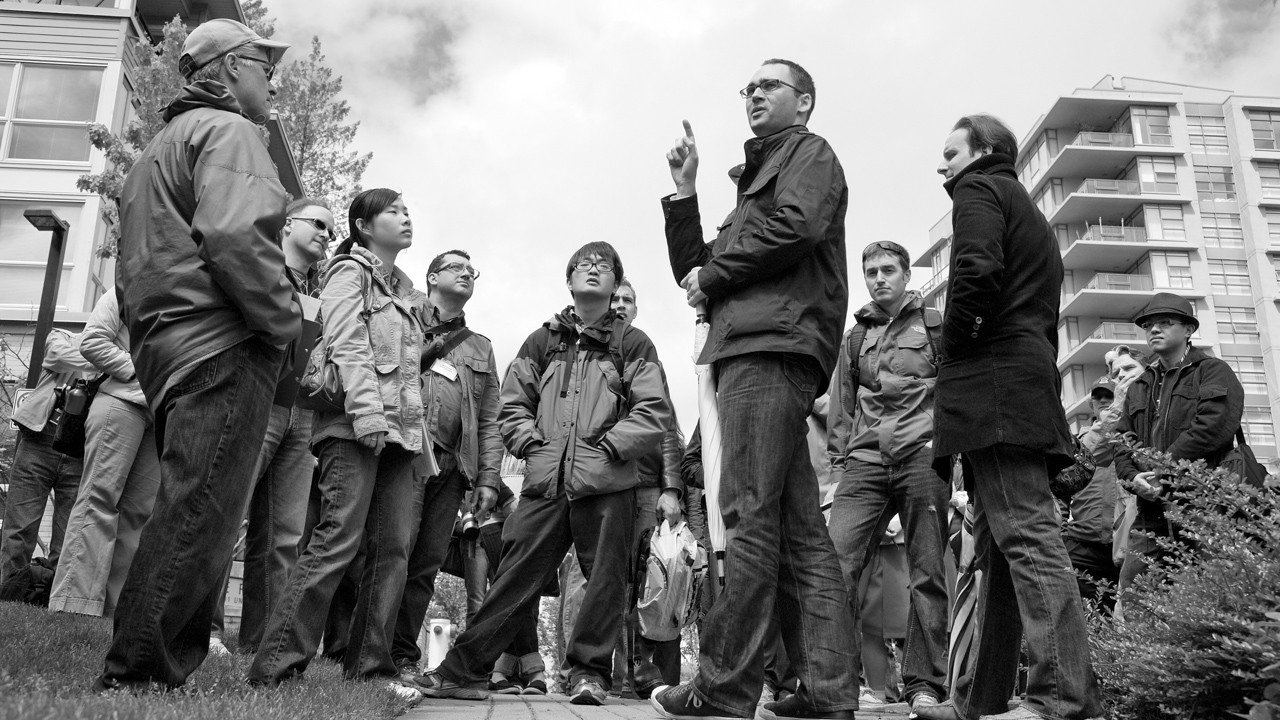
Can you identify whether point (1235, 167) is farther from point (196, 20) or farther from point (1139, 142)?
point (196, 20)

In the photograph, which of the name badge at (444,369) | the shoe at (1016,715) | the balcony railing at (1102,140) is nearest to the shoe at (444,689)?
the name badge at (444,369)

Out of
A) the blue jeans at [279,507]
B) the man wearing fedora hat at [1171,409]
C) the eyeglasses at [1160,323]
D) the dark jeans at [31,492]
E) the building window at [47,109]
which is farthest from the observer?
the building window at [47,109]

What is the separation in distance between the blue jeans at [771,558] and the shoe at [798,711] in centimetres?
2

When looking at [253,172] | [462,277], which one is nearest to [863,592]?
[462,277]

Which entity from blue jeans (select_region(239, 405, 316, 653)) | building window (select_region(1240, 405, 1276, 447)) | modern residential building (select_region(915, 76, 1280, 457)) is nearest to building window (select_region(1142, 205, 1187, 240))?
modern residential building (select_region(915, 76, 1280, 457))

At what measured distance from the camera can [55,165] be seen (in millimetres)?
26688

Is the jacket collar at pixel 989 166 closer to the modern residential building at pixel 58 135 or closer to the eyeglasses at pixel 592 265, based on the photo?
the eyeglasses at pixel 592 265

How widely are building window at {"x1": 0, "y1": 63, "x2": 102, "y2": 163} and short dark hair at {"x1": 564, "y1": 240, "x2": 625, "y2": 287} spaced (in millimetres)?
24719

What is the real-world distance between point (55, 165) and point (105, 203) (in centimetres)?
231

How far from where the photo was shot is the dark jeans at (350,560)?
4.66 metres

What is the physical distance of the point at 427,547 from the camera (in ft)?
22.5

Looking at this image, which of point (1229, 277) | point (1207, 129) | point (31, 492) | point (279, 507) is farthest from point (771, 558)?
point (1207, 129)

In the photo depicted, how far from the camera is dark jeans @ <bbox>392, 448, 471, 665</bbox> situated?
6734 millimetres

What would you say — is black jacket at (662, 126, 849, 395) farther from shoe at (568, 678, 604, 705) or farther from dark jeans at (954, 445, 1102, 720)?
shoe at (568, 678, 604, 705)
